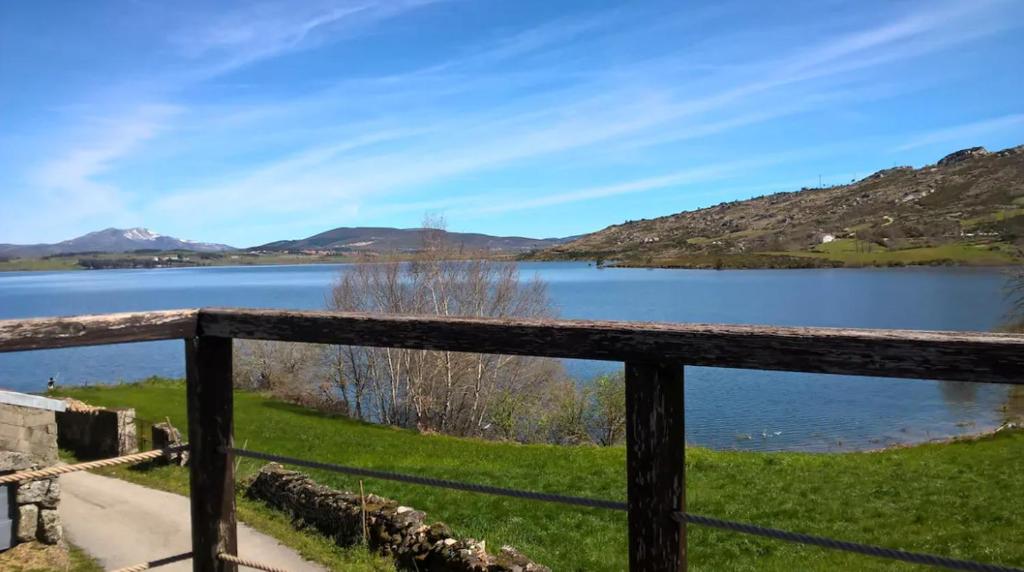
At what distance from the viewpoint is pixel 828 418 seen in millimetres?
33906

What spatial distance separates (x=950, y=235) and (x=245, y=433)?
13866 cm

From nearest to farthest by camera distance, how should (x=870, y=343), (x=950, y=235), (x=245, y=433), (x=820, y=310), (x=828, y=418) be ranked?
(x=870, y=343) → (x=245, y=433) → (x=828, y=418) → (x=820, y=310) → (x=950, y=235)

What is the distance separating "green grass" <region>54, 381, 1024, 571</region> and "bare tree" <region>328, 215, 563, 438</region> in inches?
462

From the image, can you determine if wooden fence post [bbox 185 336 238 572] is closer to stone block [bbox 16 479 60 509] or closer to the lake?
stone block [bbox 16 479 60 509]

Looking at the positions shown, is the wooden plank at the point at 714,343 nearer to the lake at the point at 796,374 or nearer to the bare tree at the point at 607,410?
the lake at the point at 796,374

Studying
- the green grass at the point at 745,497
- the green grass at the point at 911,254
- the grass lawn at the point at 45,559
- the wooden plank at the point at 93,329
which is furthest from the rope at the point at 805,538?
the green grass at the point at 911,254

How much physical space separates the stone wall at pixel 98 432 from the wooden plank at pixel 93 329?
20622 mm

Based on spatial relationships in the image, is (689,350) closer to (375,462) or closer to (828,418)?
(375,462)

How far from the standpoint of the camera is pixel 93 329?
2.71 meters

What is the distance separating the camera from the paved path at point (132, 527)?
423 inches

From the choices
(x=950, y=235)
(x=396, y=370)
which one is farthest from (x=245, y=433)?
(x=950, y=235)

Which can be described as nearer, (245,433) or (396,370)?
(245,433)

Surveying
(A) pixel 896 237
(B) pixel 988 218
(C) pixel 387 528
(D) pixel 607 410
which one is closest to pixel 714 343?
Result: (C) pixel 387 528

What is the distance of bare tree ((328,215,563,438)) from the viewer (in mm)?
39969
